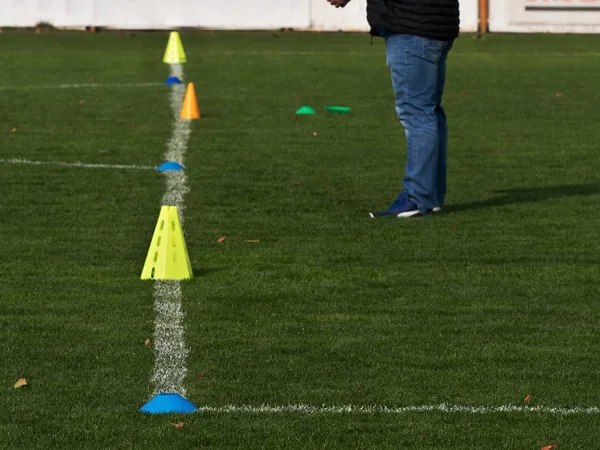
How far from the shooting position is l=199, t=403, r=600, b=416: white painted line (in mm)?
5426

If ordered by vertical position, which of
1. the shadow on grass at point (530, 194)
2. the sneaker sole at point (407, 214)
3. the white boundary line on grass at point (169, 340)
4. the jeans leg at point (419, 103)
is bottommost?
the shadow on grass at point (530, 194)

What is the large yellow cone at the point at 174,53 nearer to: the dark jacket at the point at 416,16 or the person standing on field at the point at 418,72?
the person standing on field at the point at 418,72

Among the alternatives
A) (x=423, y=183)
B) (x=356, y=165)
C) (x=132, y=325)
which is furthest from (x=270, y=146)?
(x=132, y=325)

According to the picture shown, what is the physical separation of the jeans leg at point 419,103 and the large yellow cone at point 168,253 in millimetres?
2385

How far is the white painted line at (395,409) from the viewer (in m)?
5.43

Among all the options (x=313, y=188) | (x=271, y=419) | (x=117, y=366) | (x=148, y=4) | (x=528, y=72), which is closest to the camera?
(x=271, y=419)

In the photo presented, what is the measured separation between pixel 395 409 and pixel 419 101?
442 centimetres

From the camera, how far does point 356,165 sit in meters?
12.2

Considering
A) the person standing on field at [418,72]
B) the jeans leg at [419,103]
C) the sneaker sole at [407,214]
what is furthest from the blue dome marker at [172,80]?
the sneaker sole at [407,214]

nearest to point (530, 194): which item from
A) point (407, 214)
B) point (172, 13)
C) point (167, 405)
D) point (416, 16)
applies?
point (407, 214)

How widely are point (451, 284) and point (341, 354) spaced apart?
1560 millimetres

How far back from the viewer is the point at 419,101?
31.6 ft

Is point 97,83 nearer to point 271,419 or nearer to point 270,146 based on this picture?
point 270,146

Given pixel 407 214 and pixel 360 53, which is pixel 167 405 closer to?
pixel 407 214
